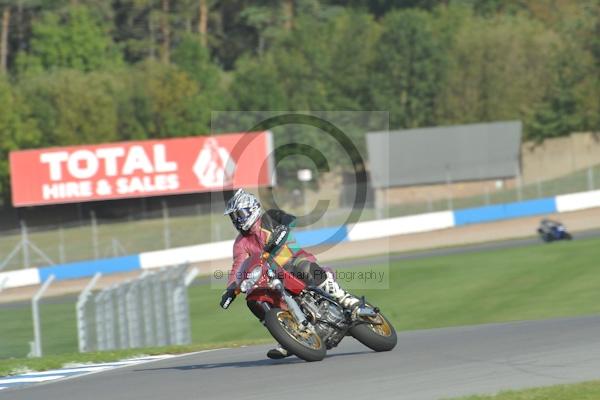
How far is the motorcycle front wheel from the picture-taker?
11.5m

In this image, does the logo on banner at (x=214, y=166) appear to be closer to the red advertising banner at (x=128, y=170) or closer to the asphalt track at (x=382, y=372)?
the red advertising banner at (x=128, y=170)

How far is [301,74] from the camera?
72.7m

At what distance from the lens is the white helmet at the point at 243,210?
39.1 feet

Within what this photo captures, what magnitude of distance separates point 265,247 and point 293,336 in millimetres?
921

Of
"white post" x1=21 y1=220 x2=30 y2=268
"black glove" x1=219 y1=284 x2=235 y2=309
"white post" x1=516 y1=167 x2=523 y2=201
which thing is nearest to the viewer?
"black glove" x1=219 y1=284 x2=235 y2=309

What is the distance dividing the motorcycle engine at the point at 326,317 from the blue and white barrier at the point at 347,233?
96.3ft

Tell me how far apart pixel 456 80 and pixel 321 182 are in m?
20.3

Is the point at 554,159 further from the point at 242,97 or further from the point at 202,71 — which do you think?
the point at 202,71

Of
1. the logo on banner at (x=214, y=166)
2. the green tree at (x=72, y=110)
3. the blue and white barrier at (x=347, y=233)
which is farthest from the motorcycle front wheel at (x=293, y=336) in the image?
the green tree at (x=72, y=110)

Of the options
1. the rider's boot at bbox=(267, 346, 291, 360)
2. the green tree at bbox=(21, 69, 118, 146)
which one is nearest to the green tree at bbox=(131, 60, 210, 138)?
the green tree at bbox=(21, 69, 118, 146)

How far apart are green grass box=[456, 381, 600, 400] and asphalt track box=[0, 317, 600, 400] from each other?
32 centimetres

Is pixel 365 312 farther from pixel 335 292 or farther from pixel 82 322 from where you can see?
pixel 82 322

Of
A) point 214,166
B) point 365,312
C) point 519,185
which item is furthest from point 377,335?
point 519,185

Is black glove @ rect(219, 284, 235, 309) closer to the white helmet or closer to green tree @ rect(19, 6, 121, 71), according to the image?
the white helmet
